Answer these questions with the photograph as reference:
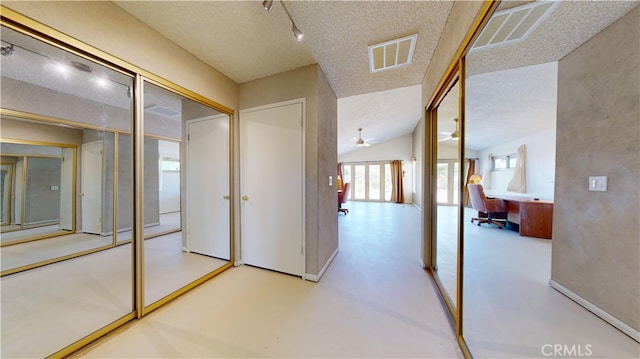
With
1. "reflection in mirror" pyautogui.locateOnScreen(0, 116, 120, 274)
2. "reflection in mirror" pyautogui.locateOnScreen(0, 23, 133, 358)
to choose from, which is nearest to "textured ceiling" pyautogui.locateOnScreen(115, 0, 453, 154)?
"reflection in mirror" pyautogui.locateOnScreen(0, 23, 133, 358)

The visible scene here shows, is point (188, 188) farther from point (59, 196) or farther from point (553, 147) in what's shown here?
point (553, 147)

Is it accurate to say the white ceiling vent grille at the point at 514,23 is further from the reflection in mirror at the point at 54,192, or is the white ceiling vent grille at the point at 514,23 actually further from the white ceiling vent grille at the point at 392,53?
the reflection in mirror at the point at 54,192

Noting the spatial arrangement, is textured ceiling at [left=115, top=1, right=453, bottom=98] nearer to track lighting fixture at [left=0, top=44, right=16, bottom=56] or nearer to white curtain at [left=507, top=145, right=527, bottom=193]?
track lighting fixture at [left=0, top=44, right=16, bottom=56]

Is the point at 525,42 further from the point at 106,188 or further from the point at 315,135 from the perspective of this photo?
the point at 106,188

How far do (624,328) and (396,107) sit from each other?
4804mm

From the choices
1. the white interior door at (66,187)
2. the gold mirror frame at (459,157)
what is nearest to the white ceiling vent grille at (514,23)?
the gold mirror frame at (459,157)

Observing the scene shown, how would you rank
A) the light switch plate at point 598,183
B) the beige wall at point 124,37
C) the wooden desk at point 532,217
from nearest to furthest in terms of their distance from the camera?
1. the beige wall at point 124,37
2. the light switch plate at point 598,183
3. the wooden desk at point 532,217

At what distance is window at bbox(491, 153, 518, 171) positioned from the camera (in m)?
2.15

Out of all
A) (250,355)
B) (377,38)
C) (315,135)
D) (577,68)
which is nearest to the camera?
(250,355)

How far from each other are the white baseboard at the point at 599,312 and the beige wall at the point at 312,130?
2352 millimetres

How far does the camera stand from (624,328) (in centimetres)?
136

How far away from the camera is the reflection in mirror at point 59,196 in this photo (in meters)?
1.55

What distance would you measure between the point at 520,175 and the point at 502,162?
219 millimetres

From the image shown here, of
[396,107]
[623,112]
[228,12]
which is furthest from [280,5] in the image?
[396,107]
